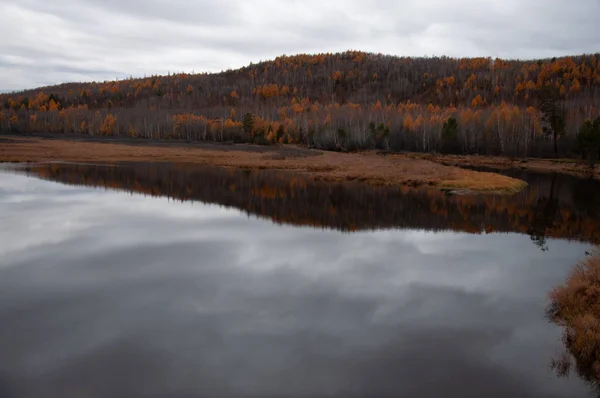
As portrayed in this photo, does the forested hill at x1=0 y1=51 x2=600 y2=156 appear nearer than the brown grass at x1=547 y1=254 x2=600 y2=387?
No

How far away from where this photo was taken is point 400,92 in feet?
620

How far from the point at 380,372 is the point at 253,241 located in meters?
13.3

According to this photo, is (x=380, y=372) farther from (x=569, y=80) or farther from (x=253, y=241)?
(x=569, y=80)

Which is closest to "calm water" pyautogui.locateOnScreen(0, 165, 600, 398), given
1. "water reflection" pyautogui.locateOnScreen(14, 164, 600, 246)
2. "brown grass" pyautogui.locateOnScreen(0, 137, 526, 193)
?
"water reflection" pyautogui.locateOnScreen(14, 164, 600, 246)

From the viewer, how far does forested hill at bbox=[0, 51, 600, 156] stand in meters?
91.0

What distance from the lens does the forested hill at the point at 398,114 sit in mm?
91000

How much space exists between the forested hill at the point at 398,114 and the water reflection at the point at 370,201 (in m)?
35.9

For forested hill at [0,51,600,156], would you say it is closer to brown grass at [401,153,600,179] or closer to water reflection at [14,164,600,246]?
brown grass at [401,153,600,179]

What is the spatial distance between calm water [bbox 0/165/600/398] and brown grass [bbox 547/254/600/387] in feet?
1.26

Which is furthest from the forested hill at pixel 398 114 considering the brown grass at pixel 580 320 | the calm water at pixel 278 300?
the brown grass at pixel 580 320

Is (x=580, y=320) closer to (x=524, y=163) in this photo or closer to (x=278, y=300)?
(x=278, y=300)

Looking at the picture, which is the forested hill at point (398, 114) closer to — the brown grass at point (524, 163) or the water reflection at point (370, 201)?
the brown grass at point (524, 163)

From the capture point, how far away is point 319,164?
67062mm

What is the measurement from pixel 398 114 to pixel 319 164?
6158 centimetres
